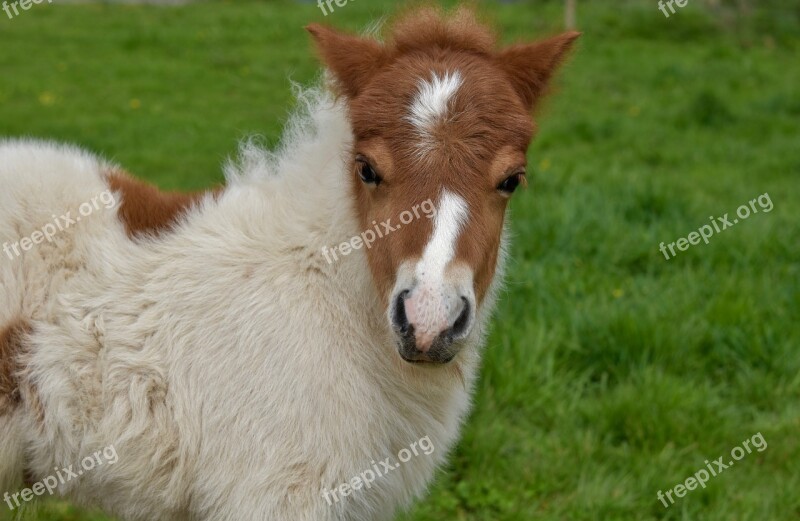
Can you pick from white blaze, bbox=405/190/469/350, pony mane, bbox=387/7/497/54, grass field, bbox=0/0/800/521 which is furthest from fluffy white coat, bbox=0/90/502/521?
grass field, bbox=0/0/800/521

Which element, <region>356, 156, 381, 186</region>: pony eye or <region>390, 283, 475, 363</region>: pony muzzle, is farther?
<region>356, 156, 381, 186</region>: pony eye

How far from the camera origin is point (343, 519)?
8.57ft

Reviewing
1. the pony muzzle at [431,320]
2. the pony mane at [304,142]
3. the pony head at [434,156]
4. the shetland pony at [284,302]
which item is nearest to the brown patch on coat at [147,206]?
the shetland pony at [284,302]

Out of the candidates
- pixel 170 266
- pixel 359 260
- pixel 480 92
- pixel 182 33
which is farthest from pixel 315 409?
pixel 182 33

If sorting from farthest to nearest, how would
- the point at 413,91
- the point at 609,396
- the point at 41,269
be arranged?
the point at 609,396 → the point at 41,269 → the point at 413,91

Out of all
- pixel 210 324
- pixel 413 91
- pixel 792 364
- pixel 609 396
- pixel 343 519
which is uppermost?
pixel 413 91

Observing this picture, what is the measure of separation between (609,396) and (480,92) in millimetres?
2169

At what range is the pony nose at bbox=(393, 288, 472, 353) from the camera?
219cm

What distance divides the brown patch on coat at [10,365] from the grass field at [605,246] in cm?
127

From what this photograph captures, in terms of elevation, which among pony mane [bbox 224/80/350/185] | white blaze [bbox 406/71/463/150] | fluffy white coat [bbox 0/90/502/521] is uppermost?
white blaze [bbox 406/71/463/150]

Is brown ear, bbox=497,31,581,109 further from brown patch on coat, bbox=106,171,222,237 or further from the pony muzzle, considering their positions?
brown patch on coat, bbox=106,171,222,237

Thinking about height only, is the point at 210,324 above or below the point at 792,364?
above

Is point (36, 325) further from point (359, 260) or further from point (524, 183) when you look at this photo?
point (524, 183)

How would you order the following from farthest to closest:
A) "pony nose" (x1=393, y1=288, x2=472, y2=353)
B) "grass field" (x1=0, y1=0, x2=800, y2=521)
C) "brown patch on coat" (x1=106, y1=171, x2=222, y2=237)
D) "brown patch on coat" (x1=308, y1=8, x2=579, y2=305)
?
"grass field" (x1=0, y1=0, x2=800, y2=521), "brown patch on coat" (x1=106, y1=171, x2=222, y2=237), "brown patch on coat" (x1=308, y1=8, x2=579, y2=305), "pony nose" (x1=393, y1=288, x2=472, y2=353)
